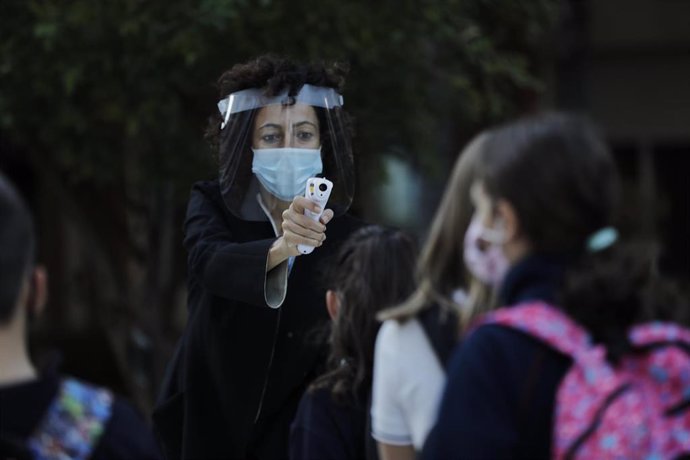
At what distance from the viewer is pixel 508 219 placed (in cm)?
231

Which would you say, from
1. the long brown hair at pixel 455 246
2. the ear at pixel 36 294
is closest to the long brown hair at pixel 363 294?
the long brown hair at pixel 455 246

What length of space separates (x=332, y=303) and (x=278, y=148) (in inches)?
18.5

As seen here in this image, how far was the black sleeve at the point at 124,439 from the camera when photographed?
2287mm

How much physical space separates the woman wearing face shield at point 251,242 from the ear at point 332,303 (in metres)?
0.09

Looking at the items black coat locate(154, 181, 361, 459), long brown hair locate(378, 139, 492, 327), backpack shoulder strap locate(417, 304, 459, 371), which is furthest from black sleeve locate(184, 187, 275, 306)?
long brown hair locate(378, 139, 492, 327)

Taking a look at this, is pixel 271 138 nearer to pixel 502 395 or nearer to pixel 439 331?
pixel 439 331

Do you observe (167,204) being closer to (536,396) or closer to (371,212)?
(371,212)

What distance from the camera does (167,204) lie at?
24.9ft

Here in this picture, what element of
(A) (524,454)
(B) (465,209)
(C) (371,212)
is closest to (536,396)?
(A) (524,454)

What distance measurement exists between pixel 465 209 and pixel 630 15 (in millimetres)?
10777

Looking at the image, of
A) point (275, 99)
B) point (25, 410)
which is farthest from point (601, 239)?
point (275, 99)

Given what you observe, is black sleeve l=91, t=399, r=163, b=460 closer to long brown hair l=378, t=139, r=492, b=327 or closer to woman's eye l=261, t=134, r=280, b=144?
long brown hair l=378, t=139, r=492, b=327

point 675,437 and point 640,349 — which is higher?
point 640,349

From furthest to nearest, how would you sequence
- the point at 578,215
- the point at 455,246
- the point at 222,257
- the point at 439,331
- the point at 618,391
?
the point at 222,257
the point at 439,331
the point at 455,246
the point at 578,215
the point at 618,391
